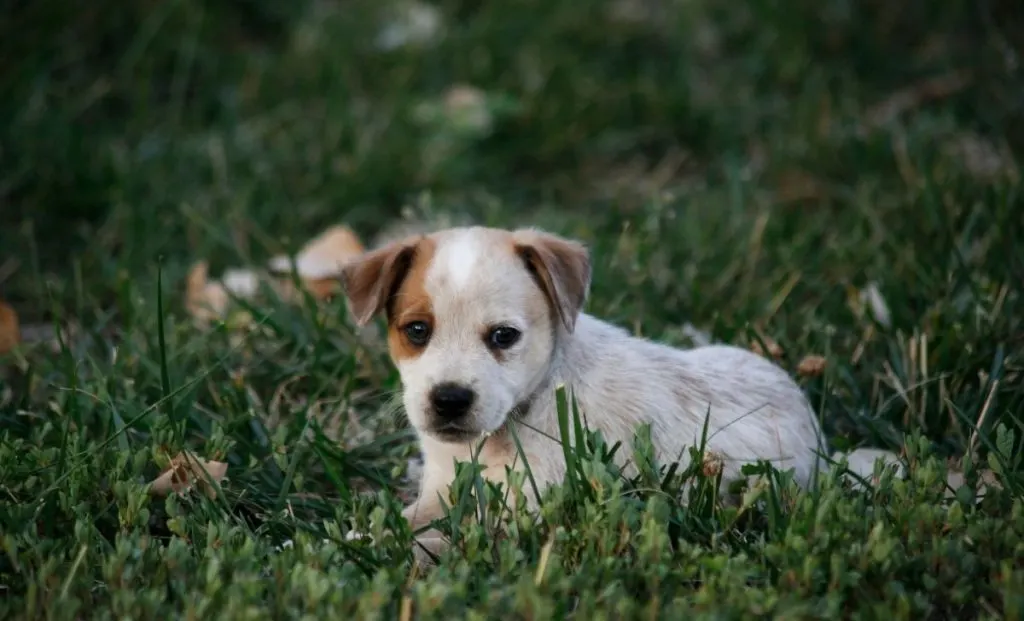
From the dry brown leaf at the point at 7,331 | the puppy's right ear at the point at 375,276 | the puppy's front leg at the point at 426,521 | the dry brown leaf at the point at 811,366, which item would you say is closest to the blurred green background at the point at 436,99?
the dry brown leaf at the point at 7,331

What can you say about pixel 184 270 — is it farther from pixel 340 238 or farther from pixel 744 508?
pixel 744 508

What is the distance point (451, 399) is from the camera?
145 inches

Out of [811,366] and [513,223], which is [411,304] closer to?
[811,366]

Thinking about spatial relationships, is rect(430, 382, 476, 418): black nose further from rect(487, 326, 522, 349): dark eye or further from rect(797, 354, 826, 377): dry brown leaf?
rect(797, 354, 826, 377): dry brown leaf

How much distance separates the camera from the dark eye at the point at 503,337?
12.5 ft

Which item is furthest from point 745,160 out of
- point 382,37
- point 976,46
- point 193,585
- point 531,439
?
point 193,585

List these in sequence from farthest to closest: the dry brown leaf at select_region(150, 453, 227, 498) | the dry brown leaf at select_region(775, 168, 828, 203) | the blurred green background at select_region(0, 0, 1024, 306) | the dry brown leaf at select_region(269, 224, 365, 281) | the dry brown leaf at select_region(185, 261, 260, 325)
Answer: the dry brown leaf at select_region(775, 168, 828, 203) < the blurred green background at select_region(0, 0, 1024, 306) < the dry brown leaf at select_region(269, 224, 365, 281) < the dry brown leaf at select_region(185, 261, 260, 325) < the dry brown leaf at select_region(150, 453, 227, 498)

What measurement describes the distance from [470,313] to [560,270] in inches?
12.3

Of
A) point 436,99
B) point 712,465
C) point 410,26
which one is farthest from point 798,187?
point 712,465

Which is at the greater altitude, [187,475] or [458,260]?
[458,260]

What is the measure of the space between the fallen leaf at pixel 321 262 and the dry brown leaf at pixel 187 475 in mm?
1511

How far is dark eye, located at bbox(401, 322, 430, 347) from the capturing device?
3.85 m

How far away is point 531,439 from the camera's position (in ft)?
12.6

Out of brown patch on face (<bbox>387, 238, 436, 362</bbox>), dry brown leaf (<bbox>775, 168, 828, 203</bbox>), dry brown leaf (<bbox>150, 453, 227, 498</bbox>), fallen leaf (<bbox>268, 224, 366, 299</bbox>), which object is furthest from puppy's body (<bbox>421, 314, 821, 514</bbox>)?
dry brown leaf (<bbox>775, 168, 828, 203</bbox>)
